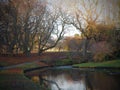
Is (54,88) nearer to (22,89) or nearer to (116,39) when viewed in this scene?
(22,89)

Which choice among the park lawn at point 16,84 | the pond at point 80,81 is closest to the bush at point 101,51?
the pond at point 80,81

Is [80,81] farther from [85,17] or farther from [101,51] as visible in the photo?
A: [85,17]

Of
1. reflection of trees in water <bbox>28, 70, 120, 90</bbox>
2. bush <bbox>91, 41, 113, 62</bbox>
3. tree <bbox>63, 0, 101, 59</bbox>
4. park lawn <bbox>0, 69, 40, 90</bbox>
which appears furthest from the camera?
tree <bbox>63, 0, 101, 59</bbox>

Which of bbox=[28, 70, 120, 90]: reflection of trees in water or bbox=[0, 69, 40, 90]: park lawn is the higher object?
bbox=[0, 69, 40, 90]: park lawn

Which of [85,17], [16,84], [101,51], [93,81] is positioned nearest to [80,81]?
[93,81]

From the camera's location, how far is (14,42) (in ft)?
68.3

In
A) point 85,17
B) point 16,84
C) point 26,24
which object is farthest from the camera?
point 85,17

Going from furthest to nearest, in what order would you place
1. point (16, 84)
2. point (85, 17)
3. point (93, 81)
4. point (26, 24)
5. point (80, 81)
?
point (85, 17) < point (26, 24) < point (80, 81) < point (93, 81) < point (16, 84)

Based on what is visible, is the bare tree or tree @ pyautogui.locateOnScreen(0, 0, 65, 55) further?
the bare tree

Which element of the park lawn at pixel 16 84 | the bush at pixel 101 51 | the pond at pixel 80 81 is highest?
the bush at pixel 101 51

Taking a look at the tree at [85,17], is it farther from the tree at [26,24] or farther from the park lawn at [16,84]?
the park lawn at [16,84]

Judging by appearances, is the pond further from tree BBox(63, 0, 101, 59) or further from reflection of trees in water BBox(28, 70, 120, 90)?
tree BBox(63, 0, 101, 59)

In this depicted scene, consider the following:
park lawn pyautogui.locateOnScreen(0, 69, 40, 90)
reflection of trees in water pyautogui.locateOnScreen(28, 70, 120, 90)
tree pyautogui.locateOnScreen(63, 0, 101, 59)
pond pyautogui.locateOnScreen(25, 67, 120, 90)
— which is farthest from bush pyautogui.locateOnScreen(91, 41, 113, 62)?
park lawn pyautogui.locateOnScreen(0, 69, 40, 90)

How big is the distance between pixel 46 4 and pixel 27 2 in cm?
392
